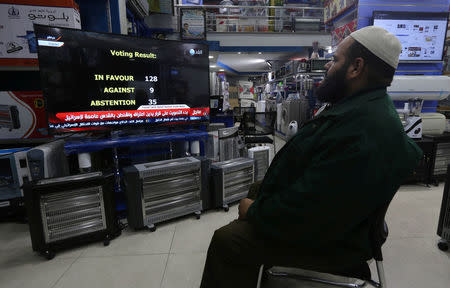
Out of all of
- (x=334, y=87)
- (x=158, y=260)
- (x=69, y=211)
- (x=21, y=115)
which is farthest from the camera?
(x=21, y=115)

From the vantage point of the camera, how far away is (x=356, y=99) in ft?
3.37

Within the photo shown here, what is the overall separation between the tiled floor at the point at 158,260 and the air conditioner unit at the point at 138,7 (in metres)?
3.21

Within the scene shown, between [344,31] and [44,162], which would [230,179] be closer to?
[44,162]

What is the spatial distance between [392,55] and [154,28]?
5.51 m

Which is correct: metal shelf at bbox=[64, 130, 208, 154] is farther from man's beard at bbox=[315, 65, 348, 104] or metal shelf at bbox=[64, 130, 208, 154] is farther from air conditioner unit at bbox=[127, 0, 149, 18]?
air conditioner unit at bbox=[127, 0, 149, 18]

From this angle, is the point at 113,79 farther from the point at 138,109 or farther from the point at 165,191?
the point at 165,191

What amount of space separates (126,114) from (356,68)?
2083mm

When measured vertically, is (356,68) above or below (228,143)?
above

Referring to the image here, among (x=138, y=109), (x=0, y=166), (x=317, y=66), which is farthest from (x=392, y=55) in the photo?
(x=317, y=66)

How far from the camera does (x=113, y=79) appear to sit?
235cm

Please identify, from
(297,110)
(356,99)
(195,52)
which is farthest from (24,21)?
(297,110)

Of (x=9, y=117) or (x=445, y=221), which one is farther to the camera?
(x=9, y=117)

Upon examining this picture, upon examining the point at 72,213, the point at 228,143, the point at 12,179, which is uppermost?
the point at 228,143

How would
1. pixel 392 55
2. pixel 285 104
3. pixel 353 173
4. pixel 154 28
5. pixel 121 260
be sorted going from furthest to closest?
1. pixel 285 104
2. pixel 154 28
3. pixel 121 260
4. pixel 392 55
5. pixel 353 173
